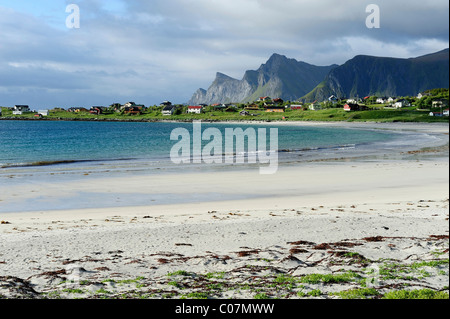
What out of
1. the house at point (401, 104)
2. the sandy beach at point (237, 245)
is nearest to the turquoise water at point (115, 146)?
the sandy beach at point (237, 245)

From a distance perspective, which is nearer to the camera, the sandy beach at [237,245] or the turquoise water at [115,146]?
the sandy beach at [237,245]

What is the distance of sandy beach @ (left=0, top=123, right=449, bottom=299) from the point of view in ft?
27.1

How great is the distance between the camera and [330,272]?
9.01 metres

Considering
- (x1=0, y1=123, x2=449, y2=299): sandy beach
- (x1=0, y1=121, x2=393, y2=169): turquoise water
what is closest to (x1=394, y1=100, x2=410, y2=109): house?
(x1=0, y1=121, x2=393, y2=169): turquoise water

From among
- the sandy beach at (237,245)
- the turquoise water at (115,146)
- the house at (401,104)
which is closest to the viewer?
the sandy beach at (237,245)

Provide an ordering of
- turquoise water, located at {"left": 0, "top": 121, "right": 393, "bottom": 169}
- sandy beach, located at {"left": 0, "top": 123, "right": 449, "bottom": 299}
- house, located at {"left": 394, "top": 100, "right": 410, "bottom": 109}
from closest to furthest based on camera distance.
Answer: sandy beach, located at {"left": 0, "top": 123, "right": 449, "bottom": 299}, turquoise water, located at {"left": 0, "top": 121, "right": 393, "bottom": 169}, house, located at {"left": 394, "top": 100, "right": 410, "bottom": 109}

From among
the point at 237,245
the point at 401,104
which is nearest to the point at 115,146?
the point at 237,245

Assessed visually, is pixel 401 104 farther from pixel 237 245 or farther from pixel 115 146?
pixel 237 245

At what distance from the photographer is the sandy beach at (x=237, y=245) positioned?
8258mm

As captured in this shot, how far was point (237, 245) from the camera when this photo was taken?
1170cm

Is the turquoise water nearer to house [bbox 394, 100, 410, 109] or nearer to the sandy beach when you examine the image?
the sandy beach

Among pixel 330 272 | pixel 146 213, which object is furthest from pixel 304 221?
pixel 146 213

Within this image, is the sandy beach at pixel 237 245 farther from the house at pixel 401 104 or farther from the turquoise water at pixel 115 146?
the house at pixel 401 104
